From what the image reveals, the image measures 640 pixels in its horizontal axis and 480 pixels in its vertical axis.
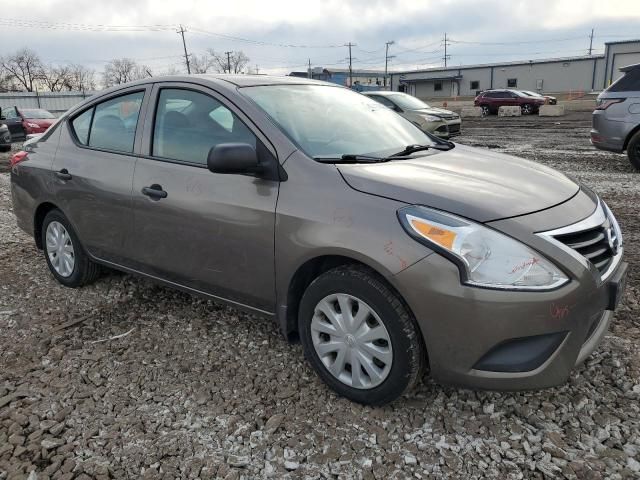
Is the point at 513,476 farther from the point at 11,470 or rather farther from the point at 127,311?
the point at 127,311

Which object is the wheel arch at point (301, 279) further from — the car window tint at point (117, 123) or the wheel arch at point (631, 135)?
the wheel arch at point (631, 135)

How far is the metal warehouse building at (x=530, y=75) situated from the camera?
50.3 m

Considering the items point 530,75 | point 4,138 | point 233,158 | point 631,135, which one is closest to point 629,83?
point 631,135

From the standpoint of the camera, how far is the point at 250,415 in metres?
2.59

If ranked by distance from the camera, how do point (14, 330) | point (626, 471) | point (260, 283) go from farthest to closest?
point (14, 330) → point (260, 283) → point (626, 471)

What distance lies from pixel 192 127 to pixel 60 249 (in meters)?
1.86

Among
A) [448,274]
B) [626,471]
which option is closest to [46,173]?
[448,274]

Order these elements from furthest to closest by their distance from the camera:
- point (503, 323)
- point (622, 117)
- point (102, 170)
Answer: point (622, 117)
point (102, 170)
point (503, 323)

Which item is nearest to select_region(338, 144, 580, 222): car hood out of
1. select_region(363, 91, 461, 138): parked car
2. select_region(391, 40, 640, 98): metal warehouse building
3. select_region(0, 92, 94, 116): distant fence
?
select_region(363, 91, 461, 138): parked car

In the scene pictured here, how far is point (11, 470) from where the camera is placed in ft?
7.39

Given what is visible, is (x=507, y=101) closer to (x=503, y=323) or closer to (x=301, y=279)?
(x=301, y=279)

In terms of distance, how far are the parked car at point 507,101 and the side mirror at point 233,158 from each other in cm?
2987

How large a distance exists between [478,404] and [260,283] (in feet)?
4.25

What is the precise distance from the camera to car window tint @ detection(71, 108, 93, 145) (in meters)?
3.94
